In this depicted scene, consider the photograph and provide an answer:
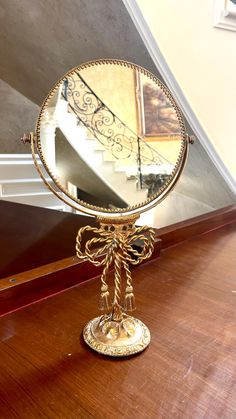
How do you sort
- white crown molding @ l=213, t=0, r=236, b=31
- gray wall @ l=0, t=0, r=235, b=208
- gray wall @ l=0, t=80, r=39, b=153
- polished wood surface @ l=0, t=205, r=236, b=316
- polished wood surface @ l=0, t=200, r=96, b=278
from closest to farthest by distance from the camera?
1. polished wood surface @ l=0, t=205, r=236, b=316
2. polished wood surface @ l=0, t=200, r=96, b=278
3. white crown molding @ l=213, t=0, r=236, b=31
4. gray wall @ l=0, t=0, r=235, b=208
5. gray wall @ l=0, t=80, r=39, b=153

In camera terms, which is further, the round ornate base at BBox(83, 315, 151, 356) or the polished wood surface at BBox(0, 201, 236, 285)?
the polished wood surface at BBox(0, 201, 236, 285)

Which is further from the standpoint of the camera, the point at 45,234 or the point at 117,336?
the point at 45,234

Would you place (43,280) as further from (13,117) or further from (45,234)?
(13,117)

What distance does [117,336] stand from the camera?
52 cm

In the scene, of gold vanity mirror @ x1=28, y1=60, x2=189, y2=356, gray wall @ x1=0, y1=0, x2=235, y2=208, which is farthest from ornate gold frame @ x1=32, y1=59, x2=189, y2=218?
gray wall @ x1=0, y1=0, x2=235, y2=208

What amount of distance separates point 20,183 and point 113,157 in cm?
228

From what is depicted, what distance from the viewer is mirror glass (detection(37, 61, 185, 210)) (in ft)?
1.72

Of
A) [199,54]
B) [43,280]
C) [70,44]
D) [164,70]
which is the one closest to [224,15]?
[199,54]

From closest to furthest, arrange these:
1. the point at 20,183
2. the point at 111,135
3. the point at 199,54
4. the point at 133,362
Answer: the point at 133,362 < the point at 111,135 < the point at 199,54 < the point at 20,183

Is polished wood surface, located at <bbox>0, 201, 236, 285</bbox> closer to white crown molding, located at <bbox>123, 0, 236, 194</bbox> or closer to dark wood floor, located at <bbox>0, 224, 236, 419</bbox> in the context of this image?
dark wood floor, located at <bbox>0, 224, 236, 419</bbox>

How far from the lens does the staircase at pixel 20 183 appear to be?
266cm

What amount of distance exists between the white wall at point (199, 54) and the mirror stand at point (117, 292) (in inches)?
53.3

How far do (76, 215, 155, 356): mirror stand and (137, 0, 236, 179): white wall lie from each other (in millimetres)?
1355

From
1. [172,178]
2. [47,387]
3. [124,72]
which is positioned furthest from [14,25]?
[47,387]
